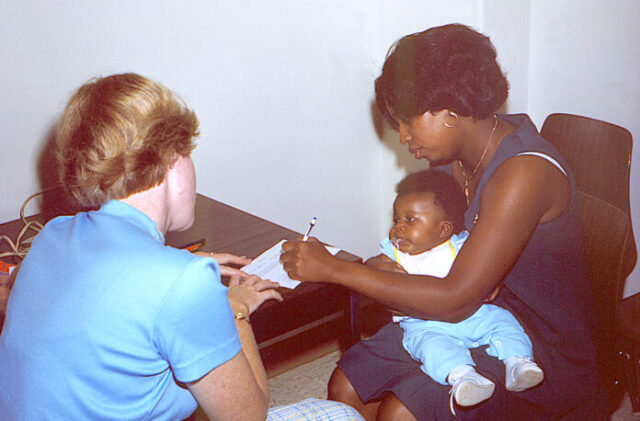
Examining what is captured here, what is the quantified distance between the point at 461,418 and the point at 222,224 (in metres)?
1.01

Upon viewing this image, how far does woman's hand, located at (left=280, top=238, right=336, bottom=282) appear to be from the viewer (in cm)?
149

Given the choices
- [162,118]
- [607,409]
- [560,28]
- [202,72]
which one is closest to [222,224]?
[202,72]

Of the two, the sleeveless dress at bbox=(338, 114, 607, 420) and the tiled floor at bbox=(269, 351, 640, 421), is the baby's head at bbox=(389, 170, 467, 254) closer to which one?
the sleeveless dress at bbox=(338, 114, 607, 420)

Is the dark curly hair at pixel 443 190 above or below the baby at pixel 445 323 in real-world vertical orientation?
above

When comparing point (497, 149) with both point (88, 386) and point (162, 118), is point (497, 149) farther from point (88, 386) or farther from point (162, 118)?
point (88, 386)

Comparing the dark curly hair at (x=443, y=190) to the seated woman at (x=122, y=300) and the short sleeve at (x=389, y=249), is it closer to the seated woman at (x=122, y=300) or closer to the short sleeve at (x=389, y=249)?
the short sleeve at (x=389, y=249)

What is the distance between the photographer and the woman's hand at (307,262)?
149cm

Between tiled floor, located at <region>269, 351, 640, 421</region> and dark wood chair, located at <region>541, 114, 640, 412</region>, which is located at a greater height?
dark wood chair, located at <region>541, 114, 640, 412</region>

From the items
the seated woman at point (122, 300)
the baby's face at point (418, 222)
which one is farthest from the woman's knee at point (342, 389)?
the seated woman at point (122, 300)

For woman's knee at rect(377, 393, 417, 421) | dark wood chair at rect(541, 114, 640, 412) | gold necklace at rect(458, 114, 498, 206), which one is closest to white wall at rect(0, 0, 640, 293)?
dark wood chair at rect(541, 114, 640, 412)

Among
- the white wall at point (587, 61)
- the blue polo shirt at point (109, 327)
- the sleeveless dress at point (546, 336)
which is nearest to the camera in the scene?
the blue polo shirt at point (109, 327)

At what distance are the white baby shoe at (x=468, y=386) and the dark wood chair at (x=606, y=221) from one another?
394 mm

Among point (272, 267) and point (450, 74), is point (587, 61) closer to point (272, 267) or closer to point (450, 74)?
point (450, 74)

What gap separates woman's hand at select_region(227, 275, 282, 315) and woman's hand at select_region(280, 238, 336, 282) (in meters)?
0.07
